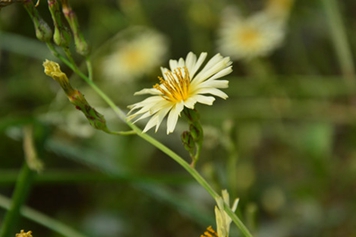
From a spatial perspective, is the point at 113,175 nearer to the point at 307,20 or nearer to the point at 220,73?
the point at 220,73

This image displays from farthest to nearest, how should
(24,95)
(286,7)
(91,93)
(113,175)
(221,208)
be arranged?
(24,95)
(286,7)
(91,93)
(113,175)
(221,208)

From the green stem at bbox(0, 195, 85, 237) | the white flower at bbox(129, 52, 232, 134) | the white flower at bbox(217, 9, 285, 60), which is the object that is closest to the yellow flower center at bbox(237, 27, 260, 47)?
the white flower at bbox(217, 9, 285, 60)

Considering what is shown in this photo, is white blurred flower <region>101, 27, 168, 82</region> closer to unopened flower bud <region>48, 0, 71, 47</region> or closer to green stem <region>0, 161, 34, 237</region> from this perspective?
green stem <region>0, 161, 34, 237</region>

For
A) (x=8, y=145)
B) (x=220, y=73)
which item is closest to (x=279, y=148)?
(x=8, y=145)

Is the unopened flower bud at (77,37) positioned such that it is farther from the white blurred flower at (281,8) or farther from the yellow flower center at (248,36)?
the white blurred flower at (281,8)

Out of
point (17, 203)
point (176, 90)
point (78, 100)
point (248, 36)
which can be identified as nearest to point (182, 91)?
point (176, 90)

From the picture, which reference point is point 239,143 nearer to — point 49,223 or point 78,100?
point 49,223
